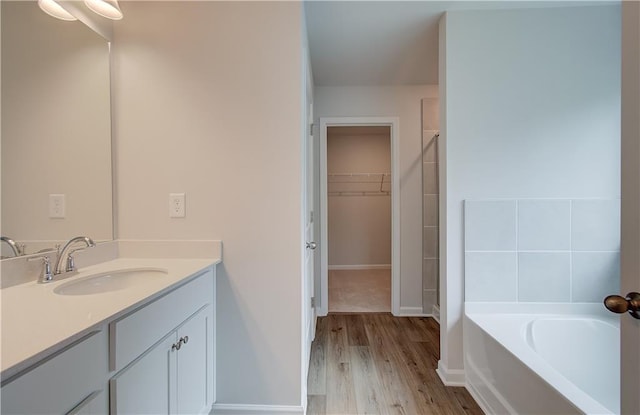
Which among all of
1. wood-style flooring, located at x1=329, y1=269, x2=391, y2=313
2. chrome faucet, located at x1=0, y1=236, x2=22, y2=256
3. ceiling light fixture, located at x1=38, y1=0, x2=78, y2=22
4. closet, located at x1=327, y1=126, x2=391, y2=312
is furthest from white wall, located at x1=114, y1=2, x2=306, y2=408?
closet, located at x1=327, y1=126, x2=391, y2=312

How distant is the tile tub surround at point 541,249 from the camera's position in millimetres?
1734

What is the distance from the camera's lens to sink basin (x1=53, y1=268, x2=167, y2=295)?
1127 mm

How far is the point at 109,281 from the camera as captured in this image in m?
1.26

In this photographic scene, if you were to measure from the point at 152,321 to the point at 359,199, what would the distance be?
13.6ft

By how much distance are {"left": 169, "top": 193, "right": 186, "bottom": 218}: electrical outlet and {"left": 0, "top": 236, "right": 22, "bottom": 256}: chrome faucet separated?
1.90ft

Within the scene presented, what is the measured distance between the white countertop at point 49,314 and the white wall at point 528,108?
1700 mm

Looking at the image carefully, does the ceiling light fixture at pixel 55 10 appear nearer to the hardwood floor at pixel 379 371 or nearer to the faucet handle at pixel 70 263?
the faucet handle at pixel 70 263

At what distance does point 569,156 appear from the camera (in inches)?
69.6

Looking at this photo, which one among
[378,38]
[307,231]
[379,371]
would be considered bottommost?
[379,371]

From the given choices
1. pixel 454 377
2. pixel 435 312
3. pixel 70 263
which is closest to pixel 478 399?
pixel 454 377

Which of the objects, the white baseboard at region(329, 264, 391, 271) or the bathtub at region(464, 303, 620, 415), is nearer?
the bathtub at region(464, 303, 620, 415)

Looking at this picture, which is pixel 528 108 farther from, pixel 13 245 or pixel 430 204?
pixel 13 245

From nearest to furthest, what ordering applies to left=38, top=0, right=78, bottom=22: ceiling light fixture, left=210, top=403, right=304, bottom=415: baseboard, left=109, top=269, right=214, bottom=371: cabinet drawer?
left=109, top=269, right=214, bottom=371: cabinet drawer → left=38, top=0, right=78, bottom=22: ceiling light fixture → left=210, top=403, right=304, bottom=415: baseboard

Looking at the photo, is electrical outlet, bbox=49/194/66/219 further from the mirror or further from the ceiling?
the ceiling
